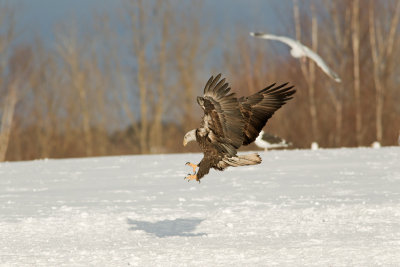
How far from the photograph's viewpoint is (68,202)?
1105 centimetres

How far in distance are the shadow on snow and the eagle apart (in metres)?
2.68

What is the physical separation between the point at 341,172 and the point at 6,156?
47.9ft

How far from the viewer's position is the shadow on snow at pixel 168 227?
8.68m

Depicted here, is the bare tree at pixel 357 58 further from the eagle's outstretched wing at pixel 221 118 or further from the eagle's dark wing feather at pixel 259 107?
the eagle's outstretched wing at pixel 221 118

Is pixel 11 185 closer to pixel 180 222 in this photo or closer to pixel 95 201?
pixel 95 201

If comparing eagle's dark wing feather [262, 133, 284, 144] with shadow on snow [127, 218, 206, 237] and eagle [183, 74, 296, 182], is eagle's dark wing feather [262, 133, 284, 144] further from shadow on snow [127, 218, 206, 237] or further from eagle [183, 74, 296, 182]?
eagle [183, 74, 296, 182]

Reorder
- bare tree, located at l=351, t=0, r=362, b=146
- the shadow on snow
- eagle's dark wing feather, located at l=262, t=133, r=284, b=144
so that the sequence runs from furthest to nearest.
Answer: bare tree, located at l=351, t=0, r=362, b=146 → eagle's dark wing feather, located at l=262, t=133, r=284, b=144 → the shadow on snow

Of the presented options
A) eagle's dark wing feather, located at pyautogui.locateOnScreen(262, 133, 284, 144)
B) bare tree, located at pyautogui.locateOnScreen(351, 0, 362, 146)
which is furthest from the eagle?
bare tree, located at pyautogui.locateOnScreen(351, 0, 362, 146)

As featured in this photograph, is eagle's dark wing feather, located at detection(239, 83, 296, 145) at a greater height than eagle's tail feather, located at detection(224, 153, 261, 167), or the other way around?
eagle's dark wing feather, located at detection(239, 83, 296, 145)

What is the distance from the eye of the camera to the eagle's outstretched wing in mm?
5559

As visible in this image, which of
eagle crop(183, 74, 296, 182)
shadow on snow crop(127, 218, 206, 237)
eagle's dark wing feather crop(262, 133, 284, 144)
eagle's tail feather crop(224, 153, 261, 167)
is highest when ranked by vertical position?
eagle crop(183, 74, 296, 182)

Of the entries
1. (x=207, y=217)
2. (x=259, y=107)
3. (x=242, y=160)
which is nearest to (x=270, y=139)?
(x=207, y=217)

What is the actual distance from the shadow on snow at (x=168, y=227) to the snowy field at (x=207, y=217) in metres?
0.01

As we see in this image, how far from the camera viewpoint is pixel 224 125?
5.72 m
